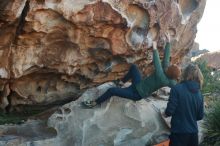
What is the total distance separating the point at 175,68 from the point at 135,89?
133cm

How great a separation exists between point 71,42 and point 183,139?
14.1 feet

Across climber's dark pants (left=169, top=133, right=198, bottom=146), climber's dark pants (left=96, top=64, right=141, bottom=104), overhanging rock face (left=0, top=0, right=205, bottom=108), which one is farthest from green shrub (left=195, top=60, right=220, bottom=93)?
climber's dark pants (left=169, top=133, right=198, bottom=146)

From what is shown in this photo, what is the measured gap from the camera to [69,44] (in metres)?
10.8

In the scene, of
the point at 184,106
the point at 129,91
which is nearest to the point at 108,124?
the point at 129,91

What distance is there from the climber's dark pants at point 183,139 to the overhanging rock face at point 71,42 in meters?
3.87

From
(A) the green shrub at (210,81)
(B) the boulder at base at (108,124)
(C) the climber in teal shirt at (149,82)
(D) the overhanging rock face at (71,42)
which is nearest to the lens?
(C) the climber in teal shirt at (149,82)

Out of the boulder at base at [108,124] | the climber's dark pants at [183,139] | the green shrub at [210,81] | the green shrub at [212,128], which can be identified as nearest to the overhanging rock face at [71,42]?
the boulder at base at [108,124]

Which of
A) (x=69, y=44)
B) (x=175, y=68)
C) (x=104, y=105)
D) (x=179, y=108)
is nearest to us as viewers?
(x=179, y=108)

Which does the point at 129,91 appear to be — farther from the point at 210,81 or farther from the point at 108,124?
the point at 210,81

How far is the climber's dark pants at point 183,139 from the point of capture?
7563 millimetres

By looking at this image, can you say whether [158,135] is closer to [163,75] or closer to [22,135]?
[163,75]

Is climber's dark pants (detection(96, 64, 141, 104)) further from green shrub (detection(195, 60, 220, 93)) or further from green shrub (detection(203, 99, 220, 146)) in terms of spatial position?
green shrub (detection(195, 60, 220, 93))

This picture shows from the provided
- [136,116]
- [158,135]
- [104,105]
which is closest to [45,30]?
[104,105]

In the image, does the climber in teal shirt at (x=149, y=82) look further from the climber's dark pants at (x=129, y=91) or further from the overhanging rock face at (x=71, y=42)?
the overhanging rock face at (x=71, y=42)
